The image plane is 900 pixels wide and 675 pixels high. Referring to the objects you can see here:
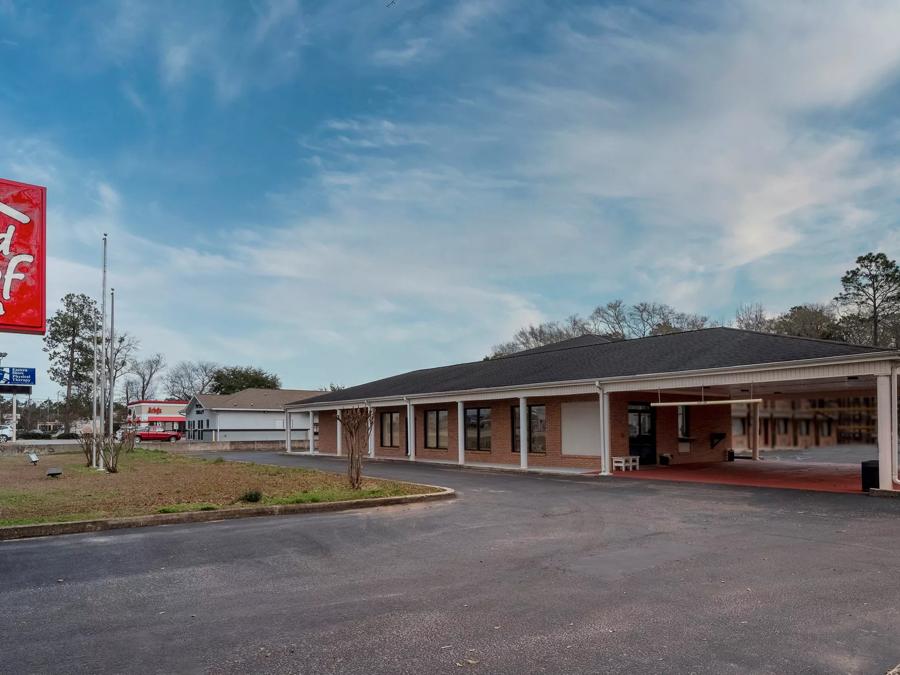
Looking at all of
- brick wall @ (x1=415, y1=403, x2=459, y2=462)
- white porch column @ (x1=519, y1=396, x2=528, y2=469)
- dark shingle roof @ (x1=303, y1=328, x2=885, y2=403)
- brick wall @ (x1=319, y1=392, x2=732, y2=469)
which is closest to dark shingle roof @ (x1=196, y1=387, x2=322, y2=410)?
dark shingle roof @ (x1=303, y1=328, x2=885, y2=403)

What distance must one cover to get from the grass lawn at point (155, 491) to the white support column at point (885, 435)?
361 inches

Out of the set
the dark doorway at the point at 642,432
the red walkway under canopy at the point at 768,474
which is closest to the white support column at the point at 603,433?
the red walkway under canopy at the point at 768,474

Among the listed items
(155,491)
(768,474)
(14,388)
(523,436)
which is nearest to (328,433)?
(523,436)

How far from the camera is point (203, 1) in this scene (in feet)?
40.1

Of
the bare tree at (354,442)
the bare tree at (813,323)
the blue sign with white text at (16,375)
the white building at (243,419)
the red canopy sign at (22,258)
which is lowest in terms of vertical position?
the white building at (243,419)

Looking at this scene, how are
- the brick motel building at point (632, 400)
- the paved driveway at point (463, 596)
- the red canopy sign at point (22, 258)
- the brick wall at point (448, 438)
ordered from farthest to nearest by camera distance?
the brick wall at point (448, 438) < the brick motel building at point (632, 400) < the red canopy sign at point (22, 258) < the paved driveway at point (463, 596)

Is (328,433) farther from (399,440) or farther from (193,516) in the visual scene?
(193,516)

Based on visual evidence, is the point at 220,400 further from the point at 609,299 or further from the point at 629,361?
A: the point at 629,361

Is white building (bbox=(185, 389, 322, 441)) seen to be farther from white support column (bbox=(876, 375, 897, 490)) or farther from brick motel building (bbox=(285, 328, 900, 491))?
white support column (bbox=(876, 375, 897, 490))

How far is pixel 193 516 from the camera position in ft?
34.5

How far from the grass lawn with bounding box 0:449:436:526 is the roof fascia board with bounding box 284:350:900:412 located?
643 centimetres

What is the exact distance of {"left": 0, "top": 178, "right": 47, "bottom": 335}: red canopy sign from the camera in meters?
9.55

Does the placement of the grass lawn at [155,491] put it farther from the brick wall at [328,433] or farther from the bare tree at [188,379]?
the bare tree at [188,379]

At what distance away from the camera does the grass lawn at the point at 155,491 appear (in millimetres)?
11039
